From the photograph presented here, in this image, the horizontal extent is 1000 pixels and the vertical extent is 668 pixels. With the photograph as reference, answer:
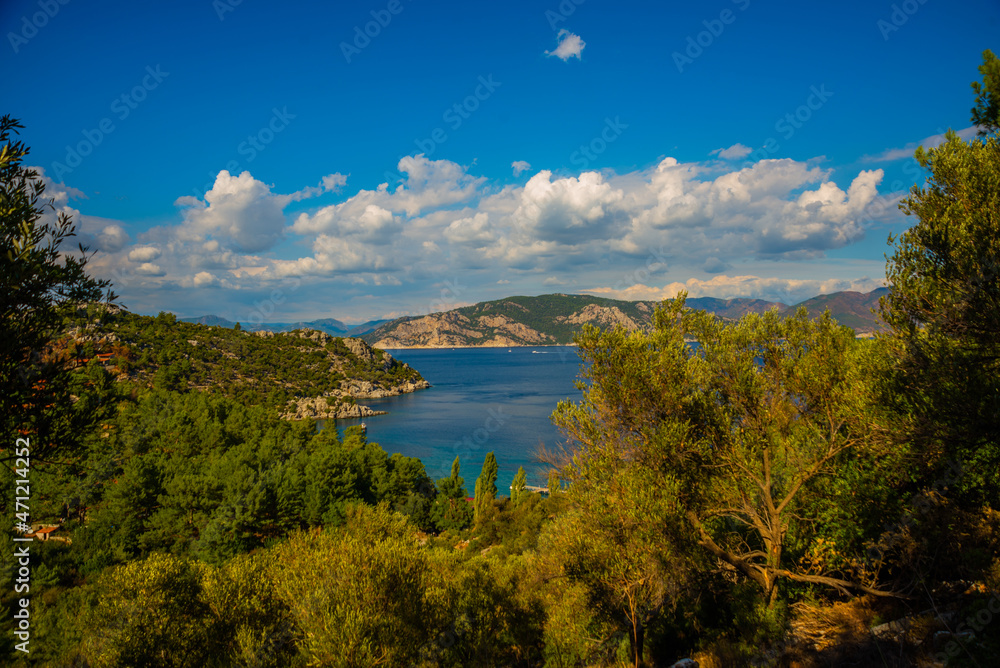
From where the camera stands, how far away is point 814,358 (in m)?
11.1

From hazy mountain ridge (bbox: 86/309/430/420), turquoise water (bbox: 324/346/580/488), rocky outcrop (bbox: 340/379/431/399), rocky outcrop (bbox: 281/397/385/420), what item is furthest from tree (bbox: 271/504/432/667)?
rocky outcrop (bbox: 340/379/431/399)

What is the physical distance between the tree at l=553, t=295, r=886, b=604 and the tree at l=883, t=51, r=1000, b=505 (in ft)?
4.68

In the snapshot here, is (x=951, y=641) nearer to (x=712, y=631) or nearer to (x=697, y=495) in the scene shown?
(x=697, y=495)

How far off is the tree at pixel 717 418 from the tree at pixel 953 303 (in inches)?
56.1

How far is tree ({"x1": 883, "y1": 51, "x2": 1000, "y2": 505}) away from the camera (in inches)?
282

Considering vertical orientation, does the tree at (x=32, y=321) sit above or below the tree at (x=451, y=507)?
above

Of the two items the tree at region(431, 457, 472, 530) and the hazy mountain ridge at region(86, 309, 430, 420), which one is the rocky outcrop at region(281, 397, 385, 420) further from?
the tree at region(431, 457, 472, 530)

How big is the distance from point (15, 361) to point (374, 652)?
386 inches

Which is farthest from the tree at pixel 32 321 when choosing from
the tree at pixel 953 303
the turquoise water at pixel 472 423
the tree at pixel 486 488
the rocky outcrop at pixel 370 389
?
the rocky outcrop at pixel 370 389

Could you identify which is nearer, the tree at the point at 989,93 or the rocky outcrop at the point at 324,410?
the tree at the point at 989,93

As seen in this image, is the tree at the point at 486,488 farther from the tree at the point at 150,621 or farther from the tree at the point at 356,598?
the tree at the point at 150,621

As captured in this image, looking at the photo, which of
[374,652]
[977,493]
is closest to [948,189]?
[977,493]

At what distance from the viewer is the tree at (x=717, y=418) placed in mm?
9961

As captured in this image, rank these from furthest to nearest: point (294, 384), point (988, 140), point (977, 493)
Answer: point (294, 384)
point (977, 493)
point (988, 140)
